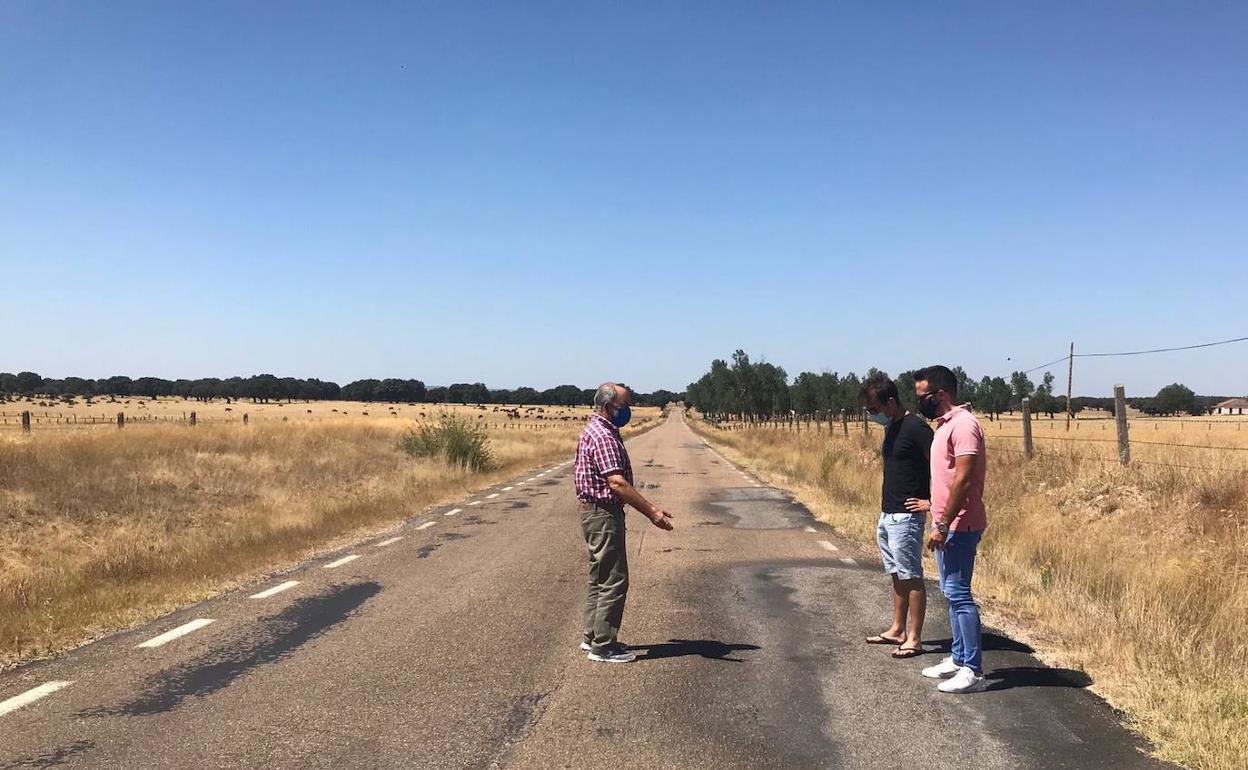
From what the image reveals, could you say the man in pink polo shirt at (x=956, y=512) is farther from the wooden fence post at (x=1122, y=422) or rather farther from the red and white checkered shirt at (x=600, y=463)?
the wooden fence post at (x=1122, y=422)

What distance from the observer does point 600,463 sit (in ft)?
19.6

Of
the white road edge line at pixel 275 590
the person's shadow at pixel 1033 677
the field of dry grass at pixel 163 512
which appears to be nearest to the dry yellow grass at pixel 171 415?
the field of dry grass at pixel 163 512

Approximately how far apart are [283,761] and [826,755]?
8.78ft

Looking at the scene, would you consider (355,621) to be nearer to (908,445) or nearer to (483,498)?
(908,445)

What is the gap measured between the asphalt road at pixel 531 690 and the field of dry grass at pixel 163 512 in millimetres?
815

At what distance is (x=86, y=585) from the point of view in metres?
8.87

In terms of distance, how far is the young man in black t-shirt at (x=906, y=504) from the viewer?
6.13 meters

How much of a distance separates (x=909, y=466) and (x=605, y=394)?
2240 millimetres

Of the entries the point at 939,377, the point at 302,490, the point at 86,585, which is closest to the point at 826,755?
the point at 939,377

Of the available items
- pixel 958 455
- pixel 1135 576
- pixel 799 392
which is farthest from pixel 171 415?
pixel 958 455

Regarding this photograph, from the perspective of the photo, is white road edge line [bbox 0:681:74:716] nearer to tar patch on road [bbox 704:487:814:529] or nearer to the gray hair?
the gray hair

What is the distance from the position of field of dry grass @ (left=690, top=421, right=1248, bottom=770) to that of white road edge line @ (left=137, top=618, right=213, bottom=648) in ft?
19.6

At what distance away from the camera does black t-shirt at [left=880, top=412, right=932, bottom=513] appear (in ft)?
20.2

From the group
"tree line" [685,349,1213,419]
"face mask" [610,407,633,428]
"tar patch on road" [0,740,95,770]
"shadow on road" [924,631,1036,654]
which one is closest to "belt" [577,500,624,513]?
"face mask" [610,407,633,428]
